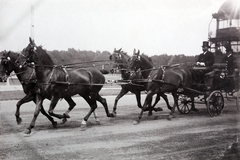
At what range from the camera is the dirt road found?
5.14 meters

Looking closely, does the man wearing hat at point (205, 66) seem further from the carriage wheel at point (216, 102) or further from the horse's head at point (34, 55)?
the horse's head at point (34, 55)

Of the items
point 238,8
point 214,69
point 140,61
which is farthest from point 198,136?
point 238,8

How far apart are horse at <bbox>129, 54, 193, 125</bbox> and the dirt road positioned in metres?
0.96

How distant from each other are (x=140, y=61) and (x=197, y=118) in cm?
275

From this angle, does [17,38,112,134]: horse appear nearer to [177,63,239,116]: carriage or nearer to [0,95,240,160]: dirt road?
[0,95,240,160]: dirt road

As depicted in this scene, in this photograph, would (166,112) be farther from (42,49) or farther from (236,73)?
(42,49)

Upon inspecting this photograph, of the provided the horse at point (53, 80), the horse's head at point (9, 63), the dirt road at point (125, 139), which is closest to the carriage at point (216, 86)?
the dirt road at point (125, 139)

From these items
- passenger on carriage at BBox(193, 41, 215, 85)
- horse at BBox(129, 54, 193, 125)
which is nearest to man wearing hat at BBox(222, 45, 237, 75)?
passenger on carriage at BBox(193, 41, 215, 85)

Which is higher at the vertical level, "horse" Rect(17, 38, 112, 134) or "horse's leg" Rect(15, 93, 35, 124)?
"horse" Rect(17, 38, 112, 134)

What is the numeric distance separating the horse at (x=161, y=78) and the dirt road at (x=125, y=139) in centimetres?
96

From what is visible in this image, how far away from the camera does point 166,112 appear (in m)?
10.6

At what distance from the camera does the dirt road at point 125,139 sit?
5141mm

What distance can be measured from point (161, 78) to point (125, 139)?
3.29m

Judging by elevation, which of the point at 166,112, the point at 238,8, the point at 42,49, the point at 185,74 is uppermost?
the point at 238,8
